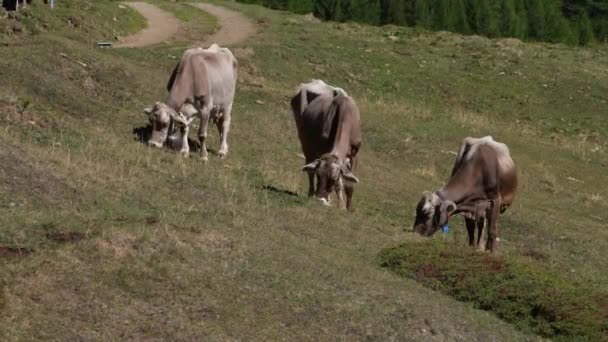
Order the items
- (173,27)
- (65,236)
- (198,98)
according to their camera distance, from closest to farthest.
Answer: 1. (65,236)
2. (198,98)
3. (173,27)

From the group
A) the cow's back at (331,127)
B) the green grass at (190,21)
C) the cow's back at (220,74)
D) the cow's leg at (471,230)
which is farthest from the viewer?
the green grass at (190,21)

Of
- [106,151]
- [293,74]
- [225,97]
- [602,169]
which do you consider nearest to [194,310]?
[106,151]

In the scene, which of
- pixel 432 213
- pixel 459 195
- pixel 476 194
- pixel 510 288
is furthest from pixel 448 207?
pixel 510 288

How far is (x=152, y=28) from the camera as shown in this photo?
49750 millimetres

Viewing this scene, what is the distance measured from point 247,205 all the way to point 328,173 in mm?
2491

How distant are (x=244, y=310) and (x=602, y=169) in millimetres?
25594

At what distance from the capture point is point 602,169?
120 ft

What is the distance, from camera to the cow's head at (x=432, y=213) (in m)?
20.3

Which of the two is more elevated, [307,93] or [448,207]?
[307,93]

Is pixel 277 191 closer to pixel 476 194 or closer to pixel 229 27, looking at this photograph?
pixel 476 194

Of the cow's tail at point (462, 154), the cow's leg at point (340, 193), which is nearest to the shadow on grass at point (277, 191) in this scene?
the cow's leg at point (340, 193)

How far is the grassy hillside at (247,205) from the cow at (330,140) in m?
0.69

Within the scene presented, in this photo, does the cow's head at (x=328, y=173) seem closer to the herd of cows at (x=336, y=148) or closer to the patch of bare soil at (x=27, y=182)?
the herd of cows at (x=336, y=148)

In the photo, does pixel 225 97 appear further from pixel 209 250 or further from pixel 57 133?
pixel 209 250
